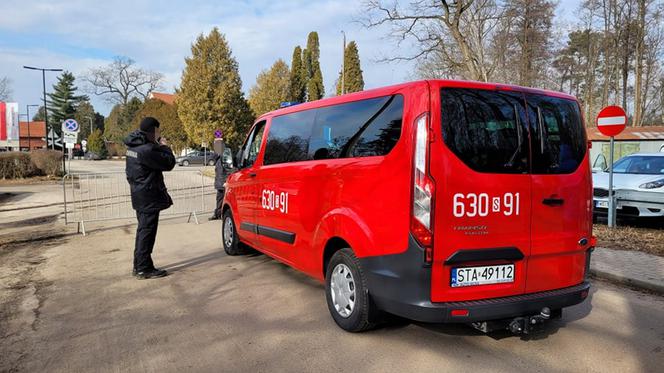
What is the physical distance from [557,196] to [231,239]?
15.5 feet

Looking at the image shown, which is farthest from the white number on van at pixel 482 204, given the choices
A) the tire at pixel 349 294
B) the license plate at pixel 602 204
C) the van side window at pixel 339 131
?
the license plate at pixel 602 204

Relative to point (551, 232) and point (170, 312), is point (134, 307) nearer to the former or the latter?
point (170, 312)

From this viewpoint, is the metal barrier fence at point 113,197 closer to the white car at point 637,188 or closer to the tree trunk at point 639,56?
the white car at point 637,188

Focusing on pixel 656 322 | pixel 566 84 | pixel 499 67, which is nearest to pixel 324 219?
pixel 656 322

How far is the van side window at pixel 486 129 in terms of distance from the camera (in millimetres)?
3391

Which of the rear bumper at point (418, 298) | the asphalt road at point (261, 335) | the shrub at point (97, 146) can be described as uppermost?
the shrub at point (97, 146)

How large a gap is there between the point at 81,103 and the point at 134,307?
102 m

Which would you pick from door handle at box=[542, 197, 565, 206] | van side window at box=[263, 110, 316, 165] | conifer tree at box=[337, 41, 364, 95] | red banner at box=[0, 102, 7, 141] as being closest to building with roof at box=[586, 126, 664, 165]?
van side window at box=[263, 110, 316, 165]

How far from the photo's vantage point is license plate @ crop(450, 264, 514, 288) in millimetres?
3359

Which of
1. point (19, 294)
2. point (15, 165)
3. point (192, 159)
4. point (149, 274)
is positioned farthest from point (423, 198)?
point (192, 159)

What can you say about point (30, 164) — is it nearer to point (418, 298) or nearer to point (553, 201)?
point (418, 298)

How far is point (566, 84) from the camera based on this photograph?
1377 inches

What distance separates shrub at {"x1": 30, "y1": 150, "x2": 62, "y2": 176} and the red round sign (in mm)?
26818

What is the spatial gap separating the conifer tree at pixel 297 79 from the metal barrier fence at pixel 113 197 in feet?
113
